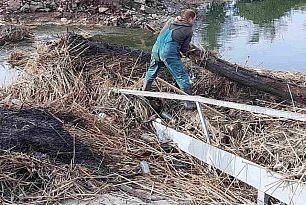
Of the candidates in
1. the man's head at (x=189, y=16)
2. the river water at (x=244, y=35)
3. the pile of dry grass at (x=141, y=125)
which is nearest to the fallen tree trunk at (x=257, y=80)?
the pile of dry grass at (x=141, y=125)

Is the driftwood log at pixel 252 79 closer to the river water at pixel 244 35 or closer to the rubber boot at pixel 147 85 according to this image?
the rubber boot at pixel 147 85

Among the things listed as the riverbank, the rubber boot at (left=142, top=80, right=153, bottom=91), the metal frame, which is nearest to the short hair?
the rubber boot at (left=142, top=80, right=153, bottom=91)

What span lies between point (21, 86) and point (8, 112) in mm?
1574

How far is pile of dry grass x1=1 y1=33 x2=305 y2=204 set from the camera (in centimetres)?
505

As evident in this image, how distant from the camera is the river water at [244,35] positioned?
12.9 metres

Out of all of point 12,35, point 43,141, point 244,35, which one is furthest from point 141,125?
point 244,35

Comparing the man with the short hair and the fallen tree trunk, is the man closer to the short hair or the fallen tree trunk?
the short hair

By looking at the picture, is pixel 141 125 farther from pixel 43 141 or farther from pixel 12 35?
pixel 12 35

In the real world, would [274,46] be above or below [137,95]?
below

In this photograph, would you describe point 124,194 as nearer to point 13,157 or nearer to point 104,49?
point 13,157

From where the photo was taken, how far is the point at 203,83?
7.53m

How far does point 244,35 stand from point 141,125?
1140 cm

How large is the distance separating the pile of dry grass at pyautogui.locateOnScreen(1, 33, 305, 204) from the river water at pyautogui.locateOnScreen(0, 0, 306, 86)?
195 cm

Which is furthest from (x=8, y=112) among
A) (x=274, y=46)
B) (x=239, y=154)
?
(x=274, y=46)
